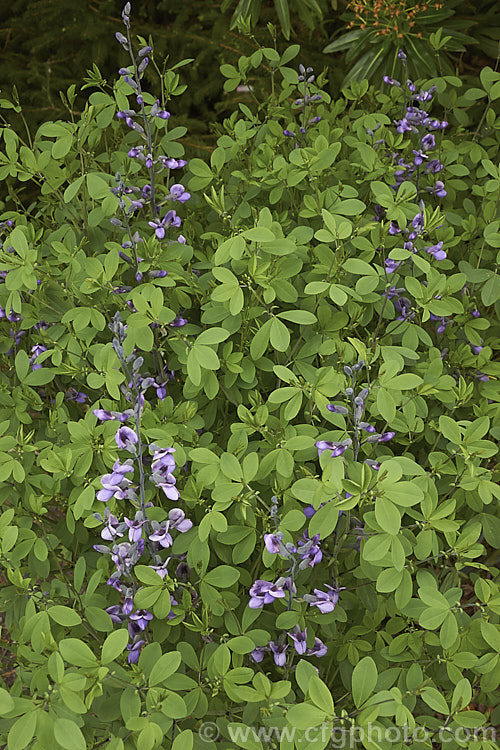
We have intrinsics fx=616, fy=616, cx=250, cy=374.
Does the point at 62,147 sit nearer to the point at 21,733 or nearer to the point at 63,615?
the point at 63,615

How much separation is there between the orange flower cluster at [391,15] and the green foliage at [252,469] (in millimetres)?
1106

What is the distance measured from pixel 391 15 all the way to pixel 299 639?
2954 millimetres

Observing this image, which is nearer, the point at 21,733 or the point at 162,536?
the point at 21,733

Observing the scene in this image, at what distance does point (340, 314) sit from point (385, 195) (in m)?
0.33

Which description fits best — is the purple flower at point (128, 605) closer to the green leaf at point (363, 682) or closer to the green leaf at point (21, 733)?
the green leaf at point (21, 733)

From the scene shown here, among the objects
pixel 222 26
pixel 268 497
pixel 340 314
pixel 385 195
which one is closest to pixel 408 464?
pixel 268 497

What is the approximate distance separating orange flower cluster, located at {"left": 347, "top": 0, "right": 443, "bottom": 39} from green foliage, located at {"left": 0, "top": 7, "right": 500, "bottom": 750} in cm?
111

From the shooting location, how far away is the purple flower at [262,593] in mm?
1211

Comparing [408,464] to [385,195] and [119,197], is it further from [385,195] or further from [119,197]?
[119,197]

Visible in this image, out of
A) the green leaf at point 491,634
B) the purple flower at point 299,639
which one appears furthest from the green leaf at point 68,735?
the green leaf at point 491,634

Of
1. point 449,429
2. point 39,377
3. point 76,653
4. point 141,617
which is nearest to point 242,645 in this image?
point 141,617


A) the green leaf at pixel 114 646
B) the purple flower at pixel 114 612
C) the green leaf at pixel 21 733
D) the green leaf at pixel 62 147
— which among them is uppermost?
the green leaf at pixel 62 147

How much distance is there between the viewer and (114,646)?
1069 mm

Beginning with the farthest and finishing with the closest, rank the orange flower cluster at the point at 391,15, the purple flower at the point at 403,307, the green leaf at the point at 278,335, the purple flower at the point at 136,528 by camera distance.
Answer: the orange flower cluster at the point at 391,15 → the purple flower at the point at 403,307 → the green leaf at the point at 278,335 → the purple flower at the point at 136,528
